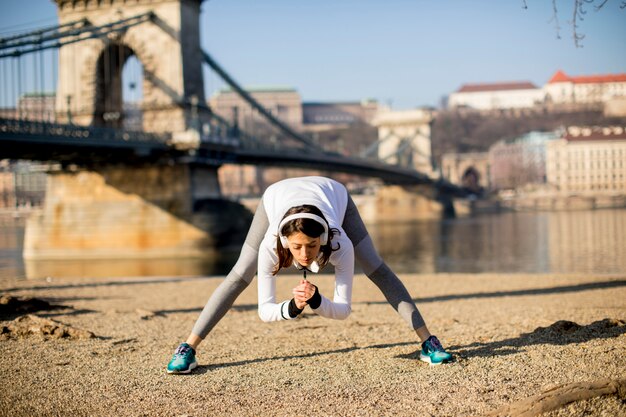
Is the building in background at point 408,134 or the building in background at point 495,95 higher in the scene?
the building in background at point 495,95

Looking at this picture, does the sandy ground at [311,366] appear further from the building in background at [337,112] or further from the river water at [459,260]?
the building in background at [337,112]

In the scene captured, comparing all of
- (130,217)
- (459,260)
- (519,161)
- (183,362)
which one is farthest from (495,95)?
(183,362)

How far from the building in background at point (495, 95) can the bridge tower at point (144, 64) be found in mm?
94988

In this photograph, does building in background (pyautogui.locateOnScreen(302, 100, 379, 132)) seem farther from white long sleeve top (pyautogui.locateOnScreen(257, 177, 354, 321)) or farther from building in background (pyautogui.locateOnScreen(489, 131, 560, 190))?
white long sleeve top (pyautogui.locateOnScreen(257, 177, 354, 321))

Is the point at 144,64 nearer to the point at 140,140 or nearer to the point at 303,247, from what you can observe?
the point at 140,140

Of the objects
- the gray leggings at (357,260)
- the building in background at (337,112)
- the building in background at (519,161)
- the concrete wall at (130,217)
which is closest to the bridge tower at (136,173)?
the concrete wall at (130,217)

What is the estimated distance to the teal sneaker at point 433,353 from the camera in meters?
3.63

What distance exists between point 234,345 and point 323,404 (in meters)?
1.49

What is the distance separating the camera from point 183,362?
3582 millimetres

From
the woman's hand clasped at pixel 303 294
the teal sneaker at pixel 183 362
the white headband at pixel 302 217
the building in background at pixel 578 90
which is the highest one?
the building in background at pixel 578 90

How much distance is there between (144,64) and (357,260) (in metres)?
23.7

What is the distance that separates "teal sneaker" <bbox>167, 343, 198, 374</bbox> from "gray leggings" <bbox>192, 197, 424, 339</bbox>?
102mm

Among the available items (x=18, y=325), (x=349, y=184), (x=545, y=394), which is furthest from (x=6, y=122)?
(x=349, y=184)

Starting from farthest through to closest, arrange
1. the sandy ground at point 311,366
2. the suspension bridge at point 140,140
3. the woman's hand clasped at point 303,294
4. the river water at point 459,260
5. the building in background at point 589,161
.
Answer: the building in background at point 589,161 < the suspension bridge at point 140,140 < the river water at point 459,260 < the woman's hand clasped at point 303,294 < the sandy ground at point 311,366
